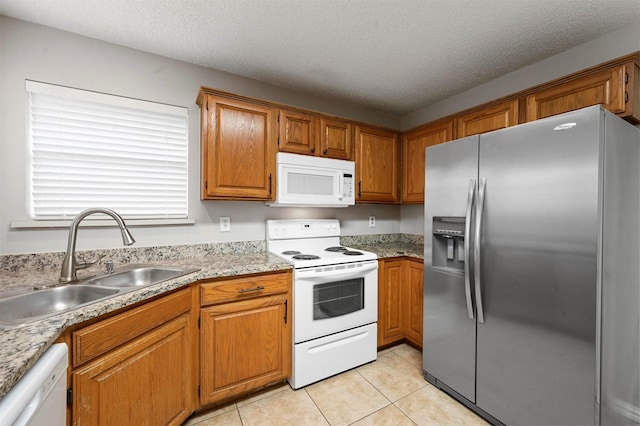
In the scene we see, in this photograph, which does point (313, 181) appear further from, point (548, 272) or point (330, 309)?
point (548, 272)

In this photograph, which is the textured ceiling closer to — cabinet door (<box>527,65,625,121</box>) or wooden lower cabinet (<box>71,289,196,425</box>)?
cabinet door (<box>527,65,625,121</box>)

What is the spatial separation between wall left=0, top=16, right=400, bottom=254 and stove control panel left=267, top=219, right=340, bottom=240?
111 mm

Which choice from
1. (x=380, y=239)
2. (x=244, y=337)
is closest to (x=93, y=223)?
(x=244, y=337)

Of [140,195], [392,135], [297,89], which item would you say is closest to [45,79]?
[140,195]

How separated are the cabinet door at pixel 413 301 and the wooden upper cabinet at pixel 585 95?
143 centimetres

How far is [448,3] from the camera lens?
1532 millimetres

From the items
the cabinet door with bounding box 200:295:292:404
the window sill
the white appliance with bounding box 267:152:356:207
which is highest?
the white appliance with bounding box 267:152:356:207

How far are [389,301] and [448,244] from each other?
2.58 ft

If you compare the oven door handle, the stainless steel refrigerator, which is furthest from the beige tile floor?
the oven door handle

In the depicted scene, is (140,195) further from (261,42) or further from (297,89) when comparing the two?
(297,89)

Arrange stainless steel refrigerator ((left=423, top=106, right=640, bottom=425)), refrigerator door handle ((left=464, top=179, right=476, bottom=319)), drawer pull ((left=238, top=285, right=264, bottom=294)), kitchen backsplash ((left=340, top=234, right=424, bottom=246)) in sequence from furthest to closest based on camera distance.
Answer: kitchen backsplash ((left=340, top=234, right=424, bottom=246)) < drawer pull ((left=238, top=285, right=264, bottom=294)) < refrigerator door handle ((left=464, top=179, right=476, bottom=319)) < stainless steel refrigerator ((left=423, top=106, right=640, bottom=425))

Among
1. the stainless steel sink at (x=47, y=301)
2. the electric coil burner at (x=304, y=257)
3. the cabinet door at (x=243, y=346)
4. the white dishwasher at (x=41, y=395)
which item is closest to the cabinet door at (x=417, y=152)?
the electric coil burner at (x=304, y=257)

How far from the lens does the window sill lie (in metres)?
1.68

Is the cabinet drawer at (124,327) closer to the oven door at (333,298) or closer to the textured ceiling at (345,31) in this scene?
the oven door at (333,298)
